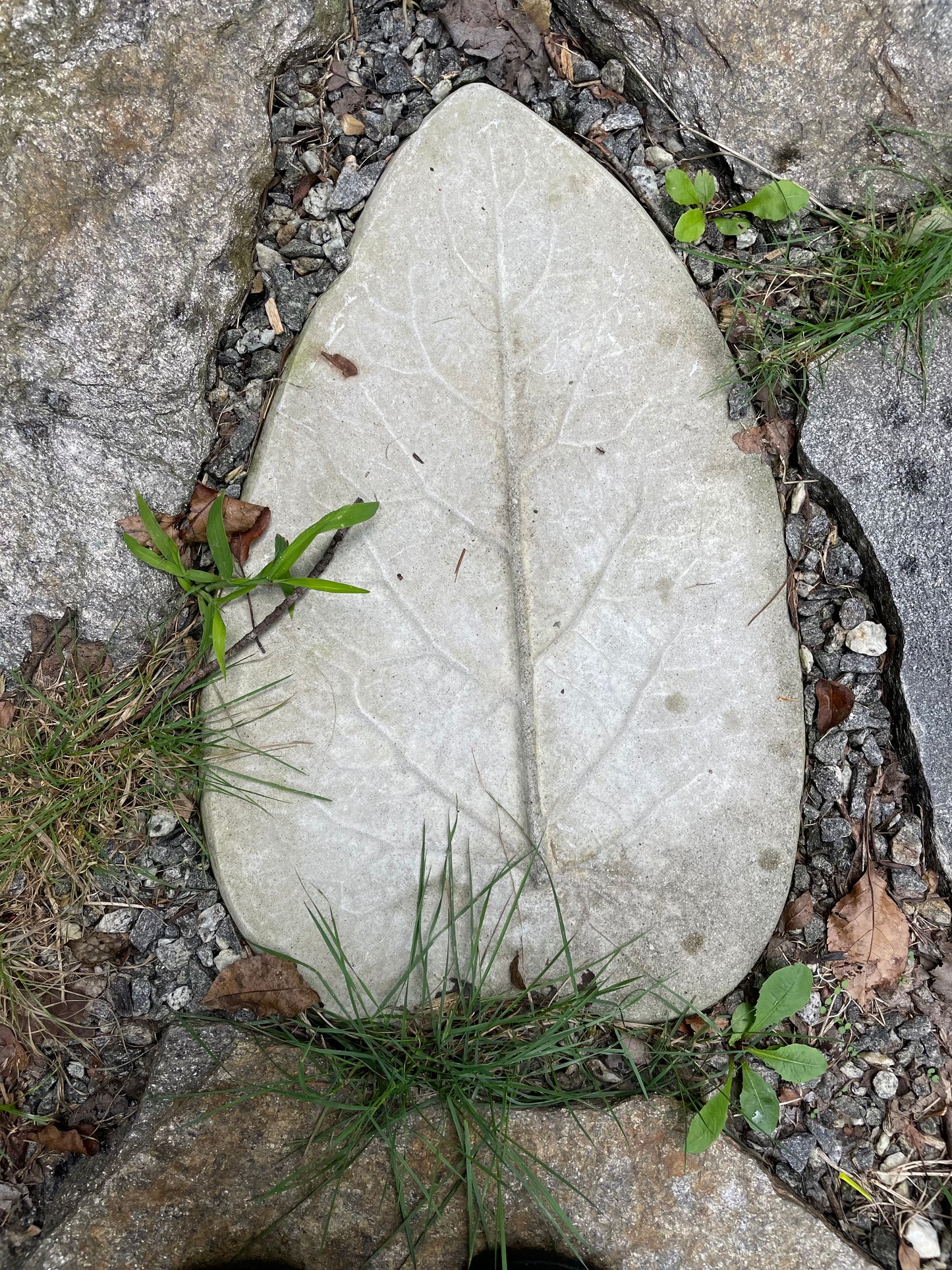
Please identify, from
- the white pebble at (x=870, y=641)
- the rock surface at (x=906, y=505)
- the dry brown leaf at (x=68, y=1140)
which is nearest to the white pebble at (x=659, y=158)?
the rock surface at (x=906, y=505)

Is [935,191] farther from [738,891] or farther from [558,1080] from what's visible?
[558,1080]

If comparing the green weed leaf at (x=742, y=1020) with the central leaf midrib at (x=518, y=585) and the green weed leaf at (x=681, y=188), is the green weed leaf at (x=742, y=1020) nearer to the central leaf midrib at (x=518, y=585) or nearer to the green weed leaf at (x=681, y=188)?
the central leaf midrib at (x=518, y=585)

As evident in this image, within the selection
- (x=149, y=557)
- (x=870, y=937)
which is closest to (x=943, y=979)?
(x=870, y=937)

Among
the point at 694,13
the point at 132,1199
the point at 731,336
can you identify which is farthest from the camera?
the point at 731,336

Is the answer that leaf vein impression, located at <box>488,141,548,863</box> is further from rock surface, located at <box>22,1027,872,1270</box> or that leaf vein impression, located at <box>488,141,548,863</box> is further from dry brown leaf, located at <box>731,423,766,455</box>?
rock surface, located at <box>22,1027,872,1270</box>

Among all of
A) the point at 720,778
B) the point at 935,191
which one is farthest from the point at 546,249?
the point at 720,778
